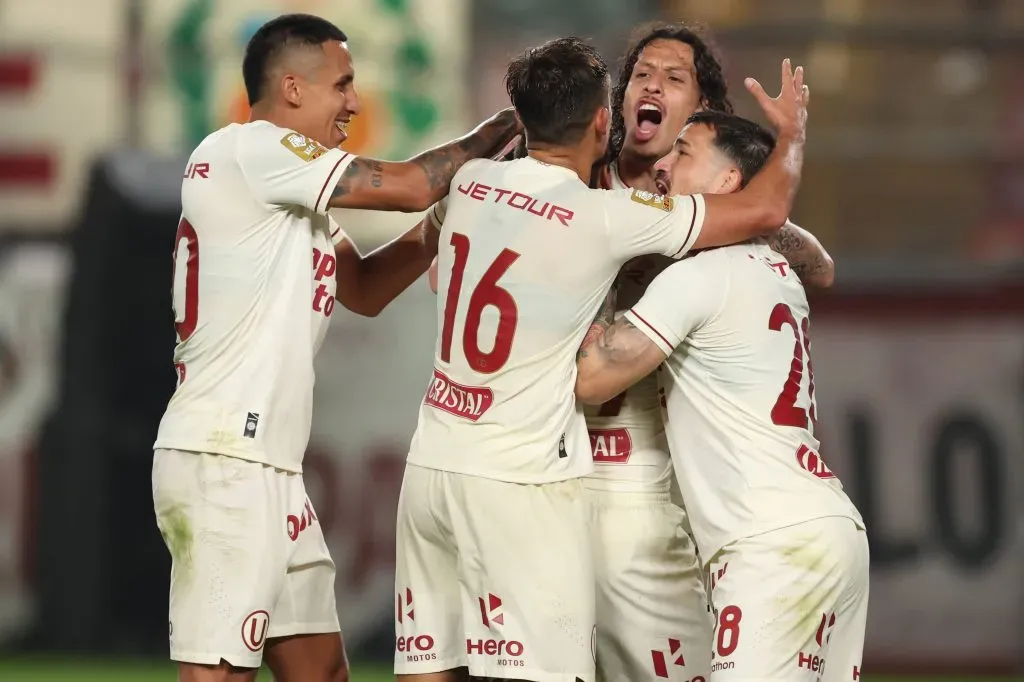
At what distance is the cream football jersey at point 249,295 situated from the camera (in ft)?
14.8

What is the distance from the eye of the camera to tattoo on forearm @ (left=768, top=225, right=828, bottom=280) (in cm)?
514

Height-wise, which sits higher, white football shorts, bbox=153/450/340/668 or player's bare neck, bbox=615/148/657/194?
player's bare neck, bbox=615/148/657/194

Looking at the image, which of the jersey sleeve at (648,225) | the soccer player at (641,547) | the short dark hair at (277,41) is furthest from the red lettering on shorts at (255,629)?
the short dark hair at (277,41)

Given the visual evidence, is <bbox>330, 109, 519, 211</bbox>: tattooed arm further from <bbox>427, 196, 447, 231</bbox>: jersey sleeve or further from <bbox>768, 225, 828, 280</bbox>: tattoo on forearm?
<bbox>768, 225, 828, 280</bbox>: tattoo on forearm

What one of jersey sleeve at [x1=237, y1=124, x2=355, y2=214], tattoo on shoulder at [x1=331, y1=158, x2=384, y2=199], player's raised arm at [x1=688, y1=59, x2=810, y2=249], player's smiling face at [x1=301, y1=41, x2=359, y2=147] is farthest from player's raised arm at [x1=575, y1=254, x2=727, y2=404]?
player's smiling face at [x1=301, y1=41, x2=359, y2=147]

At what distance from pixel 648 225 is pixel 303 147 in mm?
1050

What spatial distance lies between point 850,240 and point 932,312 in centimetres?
101

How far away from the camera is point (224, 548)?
4434mm

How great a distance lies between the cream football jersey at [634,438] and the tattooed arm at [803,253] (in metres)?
0.49

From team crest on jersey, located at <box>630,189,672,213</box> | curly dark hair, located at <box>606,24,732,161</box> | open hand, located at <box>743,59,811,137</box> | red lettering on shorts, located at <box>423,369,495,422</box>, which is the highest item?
curly dark hair, located at <box>606,24,732,161</box>

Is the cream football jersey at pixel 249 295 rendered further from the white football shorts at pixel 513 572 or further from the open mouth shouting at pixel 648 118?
the open mouth shouting at pixel 648 118

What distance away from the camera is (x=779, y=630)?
13.8 feet

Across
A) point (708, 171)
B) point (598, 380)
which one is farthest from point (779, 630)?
point (708, 171)

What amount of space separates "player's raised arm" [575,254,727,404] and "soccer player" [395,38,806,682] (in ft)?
0.19
